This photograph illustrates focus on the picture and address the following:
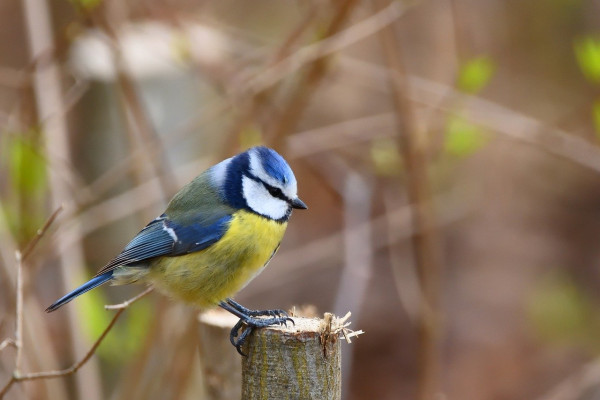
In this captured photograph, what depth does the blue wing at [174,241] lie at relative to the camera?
2.26m

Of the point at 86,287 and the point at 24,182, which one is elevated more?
the point at 24,182

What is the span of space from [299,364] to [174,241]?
860 millimetres

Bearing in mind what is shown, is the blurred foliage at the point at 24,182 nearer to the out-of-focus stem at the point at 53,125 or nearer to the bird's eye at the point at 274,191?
the out-of-focus stem at the point at 53,125

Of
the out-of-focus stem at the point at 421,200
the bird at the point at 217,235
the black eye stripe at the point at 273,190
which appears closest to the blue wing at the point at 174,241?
the bird at the point at 217,235

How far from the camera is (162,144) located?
2.86 metres

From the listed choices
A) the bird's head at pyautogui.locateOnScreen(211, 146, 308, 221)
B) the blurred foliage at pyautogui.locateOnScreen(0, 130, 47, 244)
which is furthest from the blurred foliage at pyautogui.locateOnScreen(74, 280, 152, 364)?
the bird's head at pyautogui.locateOnScreen(211, 146, 308, 221)

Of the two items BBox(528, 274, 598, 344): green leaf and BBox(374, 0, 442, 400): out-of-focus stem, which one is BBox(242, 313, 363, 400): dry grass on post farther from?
BBox(528, 274, 598, 344): green leaf

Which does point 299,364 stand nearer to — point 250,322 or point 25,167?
point 250,322

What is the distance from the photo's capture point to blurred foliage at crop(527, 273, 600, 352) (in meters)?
4.62

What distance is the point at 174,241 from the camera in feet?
7.51

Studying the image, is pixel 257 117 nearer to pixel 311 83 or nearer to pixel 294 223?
pixel 311 83

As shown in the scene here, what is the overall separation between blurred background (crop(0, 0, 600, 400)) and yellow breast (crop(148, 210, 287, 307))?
1.63 ft

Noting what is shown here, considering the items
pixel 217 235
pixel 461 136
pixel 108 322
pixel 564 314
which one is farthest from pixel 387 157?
pixel 564 314

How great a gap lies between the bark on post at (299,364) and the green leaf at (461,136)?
61.0 inches
